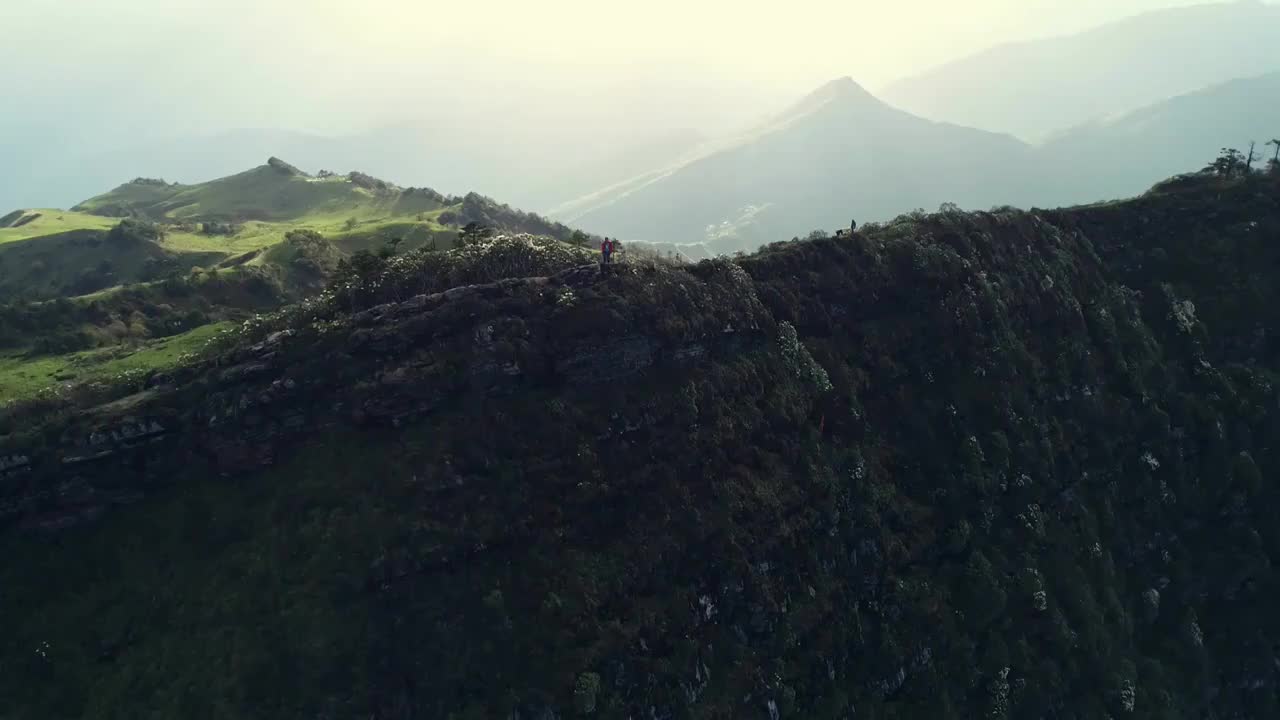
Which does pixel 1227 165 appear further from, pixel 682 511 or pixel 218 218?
pixel 218 218

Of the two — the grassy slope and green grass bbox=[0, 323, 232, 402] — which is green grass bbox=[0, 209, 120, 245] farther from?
green grass bbox=[0, 323, 232, 402]

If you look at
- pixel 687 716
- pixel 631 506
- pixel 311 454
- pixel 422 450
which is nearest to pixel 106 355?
pixel 311 454

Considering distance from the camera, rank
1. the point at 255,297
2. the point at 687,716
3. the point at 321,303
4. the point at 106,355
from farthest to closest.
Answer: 1. the point at 255,297
2. the point at 106,355
3. the point at 321,303
4. the point at 687,716

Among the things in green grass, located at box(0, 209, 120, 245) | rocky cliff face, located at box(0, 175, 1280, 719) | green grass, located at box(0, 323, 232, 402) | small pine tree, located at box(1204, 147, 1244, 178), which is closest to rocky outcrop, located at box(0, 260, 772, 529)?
rocky cliff face, located at box(0, 175, 1280, 719)

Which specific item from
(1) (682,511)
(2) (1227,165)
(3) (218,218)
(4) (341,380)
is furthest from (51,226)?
(2) (1227,165)

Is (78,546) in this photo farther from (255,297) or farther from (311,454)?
A: (255,297)

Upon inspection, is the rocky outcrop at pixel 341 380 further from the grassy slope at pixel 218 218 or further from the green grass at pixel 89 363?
the grassy slope at pixel 218 218
